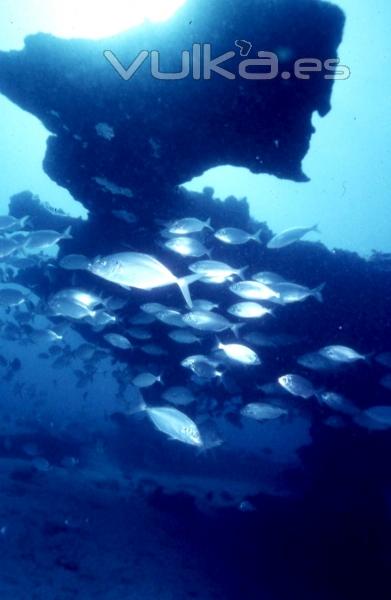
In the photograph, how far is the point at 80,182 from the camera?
10.1 metres

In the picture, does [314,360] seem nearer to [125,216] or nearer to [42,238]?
[125,216]

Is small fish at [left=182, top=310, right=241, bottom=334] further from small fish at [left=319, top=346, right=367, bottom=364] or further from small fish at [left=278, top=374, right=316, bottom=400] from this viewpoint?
small fish at [left=319, top=346, right=367, bottom=364]

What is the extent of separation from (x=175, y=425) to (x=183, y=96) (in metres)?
5.95

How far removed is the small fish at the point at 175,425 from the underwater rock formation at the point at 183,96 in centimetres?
539

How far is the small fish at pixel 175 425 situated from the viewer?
6297mm

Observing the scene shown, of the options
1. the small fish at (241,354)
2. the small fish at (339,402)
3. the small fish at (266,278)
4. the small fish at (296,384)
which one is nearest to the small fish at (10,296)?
the small fish at (241,354)

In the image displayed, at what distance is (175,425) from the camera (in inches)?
250

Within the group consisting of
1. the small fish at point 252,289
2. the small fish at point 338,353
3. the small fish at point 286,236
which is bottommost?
the small fish at point 338,353

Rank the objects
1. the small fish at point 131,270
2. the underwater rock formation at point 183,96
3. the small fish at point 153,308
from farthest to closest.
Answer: the small fish at point 153,308
the underwater rock formation at point 183,96
the small fish at point 131,270

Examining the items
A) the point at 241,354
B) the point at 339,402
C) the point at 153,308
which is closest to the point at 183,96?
the point at 153,308

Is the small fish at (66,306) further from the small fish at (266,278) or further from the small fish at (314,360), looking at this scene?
the small fish at (314,360)

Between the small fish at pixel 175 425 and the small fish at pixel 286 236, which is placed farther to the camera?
the small fish at pixel 286 236

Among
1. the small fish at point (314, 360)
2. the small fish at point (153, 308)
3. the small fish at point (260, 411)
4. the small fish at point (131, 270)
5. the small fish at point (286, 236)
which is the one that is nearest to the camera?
the small fish at point (131, 270)

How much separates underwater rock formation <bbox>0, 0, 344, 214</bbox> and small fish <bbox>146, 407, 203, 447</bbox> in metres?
5.39
